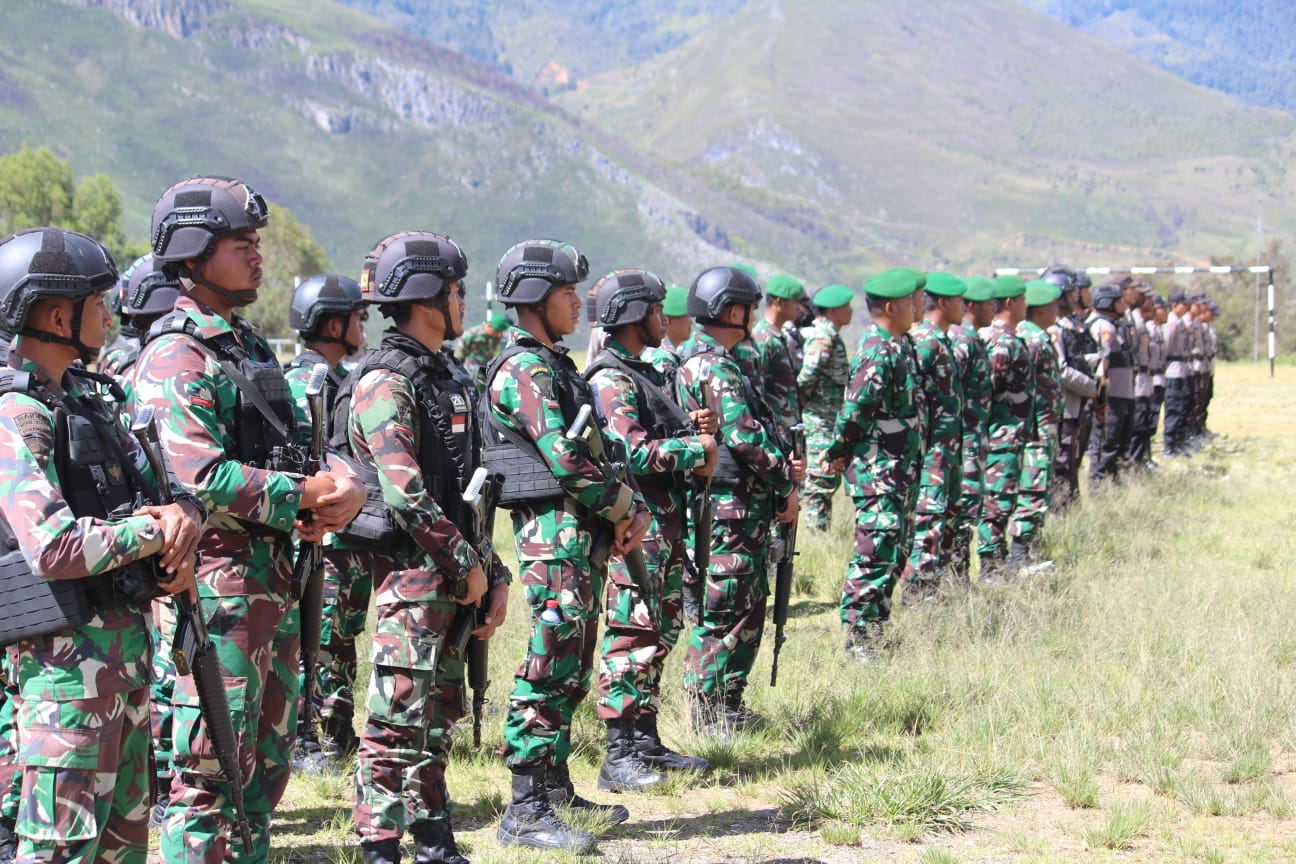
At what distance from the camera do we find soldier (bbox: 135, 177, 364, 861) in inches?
157

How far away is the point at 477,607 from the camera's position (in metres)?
4.80

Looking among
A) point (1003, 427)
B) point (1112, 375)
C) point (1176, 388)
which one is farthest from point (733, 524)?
point (1176, 388)

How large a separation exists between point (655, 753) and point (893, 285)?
338 centimetres

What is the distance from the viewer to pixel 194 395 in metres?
4.02

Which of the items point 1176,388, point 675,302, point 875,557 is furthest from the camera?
point 1176,388

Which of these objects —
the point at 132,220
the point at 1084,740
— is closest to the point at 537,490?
the point at 1084,740

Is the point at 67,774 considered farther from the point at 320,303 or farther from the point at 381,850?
the point at 320,303

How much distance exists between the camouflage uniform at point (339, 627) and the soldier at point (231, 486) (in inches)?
74.2

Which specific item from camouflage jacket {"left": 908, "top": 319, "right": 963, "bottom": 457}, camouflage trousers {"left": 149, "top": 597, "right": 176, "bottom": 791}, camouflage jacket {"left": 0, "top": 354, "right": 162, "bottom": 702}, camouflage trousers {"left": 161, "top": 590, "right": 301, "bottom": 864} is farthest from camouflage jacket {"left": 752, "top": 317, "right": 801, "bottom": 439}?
camouflage jacket {"left": 0, "top": 354, "right": 162, "bottom": 702}

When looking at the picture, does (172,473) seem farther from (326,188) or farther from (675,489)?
(326,188)

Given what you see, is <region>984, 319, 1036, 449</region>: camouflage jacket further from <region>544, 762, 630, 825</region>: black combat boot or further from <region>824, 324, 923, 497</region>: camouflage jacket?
<region>544, 762, 630, 825</region>: black combat boot

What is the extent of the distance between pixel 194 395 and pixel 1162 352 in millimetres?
17218

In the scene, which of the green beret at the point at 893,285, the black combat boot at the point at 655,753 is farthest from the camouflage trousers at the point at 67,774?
the green beret at the point at 893,285

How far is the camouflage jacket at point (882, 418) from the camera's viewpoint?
26.3 feet
